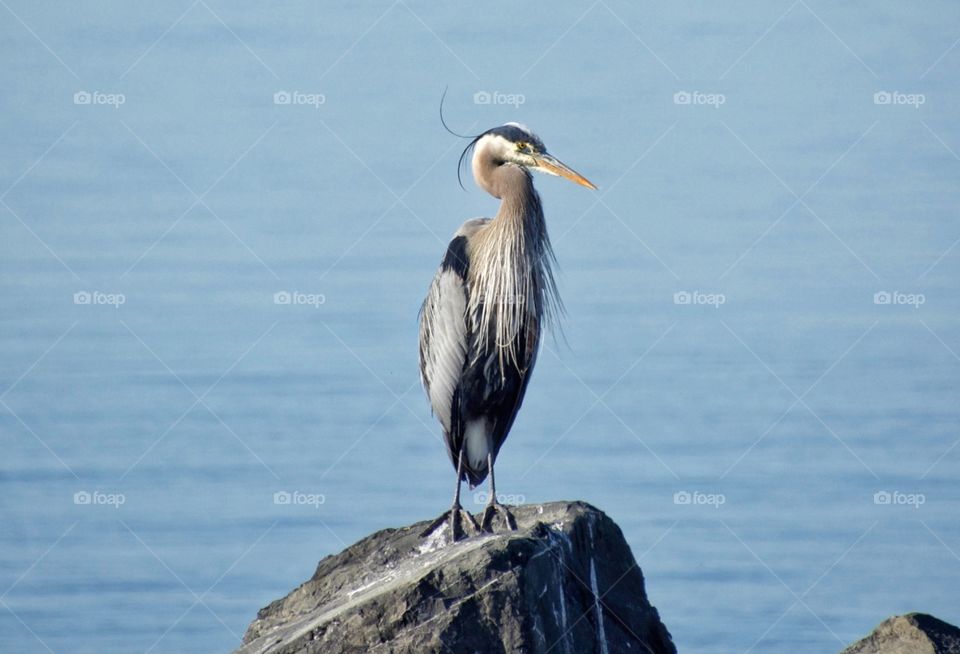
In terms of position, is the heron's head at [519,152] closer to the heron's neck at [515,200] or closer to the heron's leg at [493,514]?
the heron's neck at [515,200]

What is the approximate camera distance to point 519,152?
709 centimetres

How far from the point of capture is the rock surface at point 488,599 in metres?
5.12

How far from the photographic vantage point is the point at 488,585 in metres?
5.15

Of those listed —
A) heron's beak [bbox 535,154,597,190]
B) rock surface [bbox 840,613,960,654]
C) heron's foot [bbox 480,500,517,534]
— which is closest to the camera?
rock surface [bbox 840,613,960,654]

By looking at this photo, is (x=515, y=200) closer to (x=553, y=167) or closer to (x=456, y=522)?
(x=553, y=167)

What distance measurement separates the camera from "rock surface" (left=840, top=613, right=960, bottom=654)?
5.55 metres

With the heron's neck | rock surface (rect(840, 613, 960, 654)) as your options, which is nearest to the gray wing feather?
the heron's neck

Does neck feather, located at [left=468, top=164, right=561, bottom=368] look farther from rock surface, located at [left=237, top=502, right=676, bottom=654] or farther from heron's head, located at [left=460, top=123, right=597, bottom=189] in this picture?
rock surface, located at [left=237, top=502, right=676, bottom=654]

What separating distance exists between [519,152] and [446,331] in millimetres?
987

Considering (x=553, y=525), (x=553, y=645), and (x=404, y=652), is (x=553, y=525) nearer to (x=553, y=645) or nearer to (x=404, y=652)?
(x=553, y=645)

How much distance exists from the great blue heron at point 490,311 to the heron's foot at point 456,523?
1.49 feet

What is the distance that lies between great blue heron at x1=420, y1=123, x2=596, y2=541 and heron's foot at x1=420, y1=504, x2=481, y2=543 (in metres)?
0.45

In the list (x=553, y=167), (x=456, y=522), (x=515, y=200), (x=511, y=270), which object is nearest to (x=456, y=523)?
(x=456, y=522)

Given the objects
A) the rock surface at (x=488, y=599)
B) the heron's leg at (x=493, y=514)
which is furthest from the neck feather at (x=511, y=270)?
the rock surface at (x=488, y=599)
